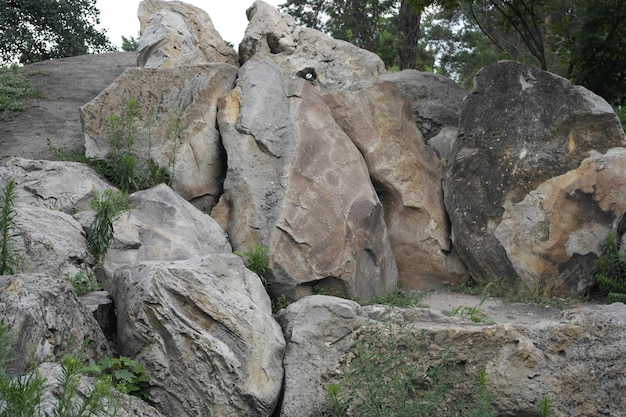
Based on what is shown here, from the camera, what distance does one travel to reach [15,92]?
12031 millimetres

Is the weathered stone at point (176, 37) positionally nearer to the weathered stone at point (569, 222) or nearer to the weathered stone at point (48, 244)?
the weathered stone at point (48, 244)

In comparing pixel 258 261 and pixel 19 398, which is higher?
pixel 258 261

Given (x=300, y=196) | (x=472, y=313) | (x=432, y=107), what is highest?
(x=432, y=107)

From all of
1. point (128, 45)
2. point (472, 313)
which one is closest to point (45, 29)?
point (128, 45)

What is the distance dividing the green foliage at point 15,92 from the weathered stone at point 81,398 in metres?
7.60

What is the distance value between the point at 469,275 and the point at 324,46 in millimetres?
4214

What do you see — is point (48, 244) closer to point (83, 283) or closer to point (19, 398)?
point (83, 283)

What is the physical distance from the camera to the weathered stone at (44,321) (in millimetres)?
4902

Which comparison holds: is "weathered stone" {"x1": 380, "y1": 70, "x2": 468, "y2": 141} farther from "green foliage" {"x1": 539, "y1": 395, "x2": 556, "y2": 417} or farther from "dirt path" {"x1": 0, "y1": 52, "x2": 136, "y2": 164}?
"green foliage" {"x1": 539, "y1": 395, "x2": 556, "y2": 417}

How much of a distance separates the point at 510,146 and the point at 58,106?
714 cm

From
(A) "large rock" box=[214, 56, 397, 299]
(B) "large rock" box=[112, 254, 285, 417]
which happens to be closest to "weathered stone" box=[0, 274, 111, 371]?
(B) "large rock" box=[112, 254, 285, 417]

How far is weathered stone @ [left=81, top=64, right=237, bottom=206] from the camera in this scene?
30.7 ft

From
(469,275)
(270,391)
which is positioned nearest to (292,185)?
(469,275)

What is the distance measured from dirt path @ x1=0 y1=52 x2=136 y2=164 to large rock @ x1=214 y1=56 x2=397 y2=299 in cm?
262
